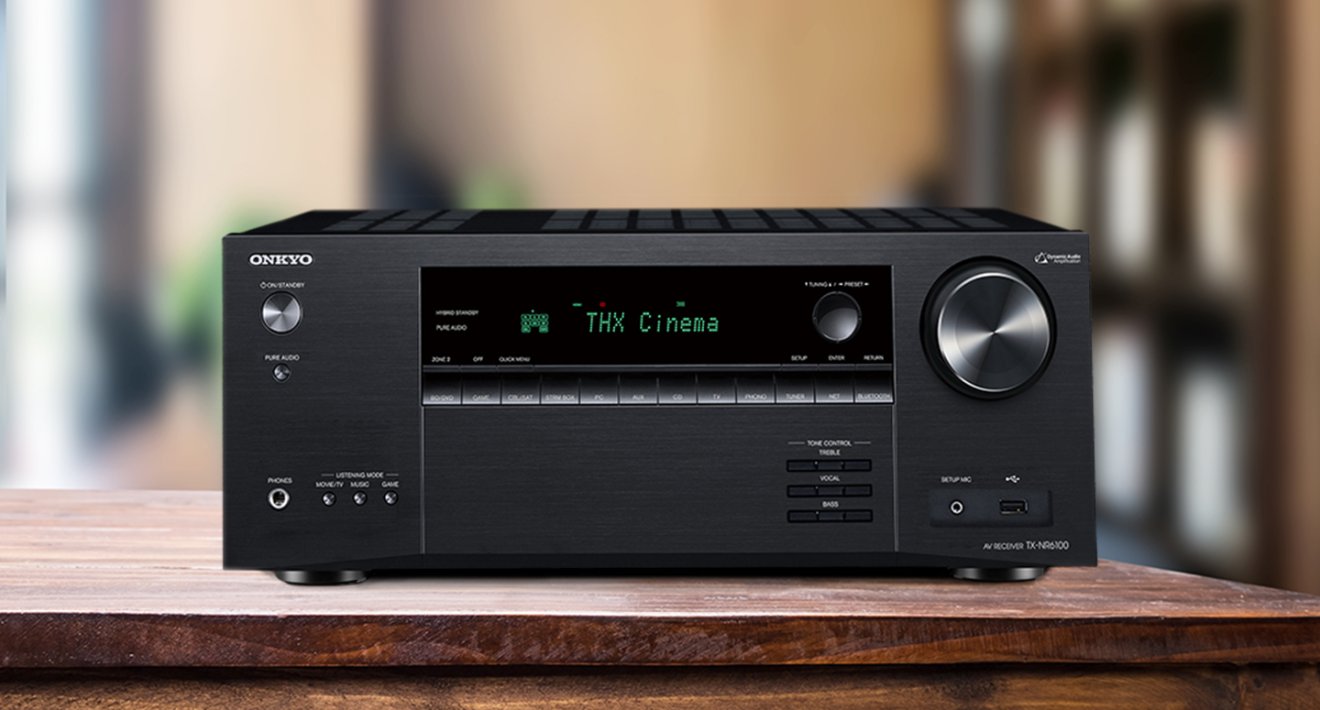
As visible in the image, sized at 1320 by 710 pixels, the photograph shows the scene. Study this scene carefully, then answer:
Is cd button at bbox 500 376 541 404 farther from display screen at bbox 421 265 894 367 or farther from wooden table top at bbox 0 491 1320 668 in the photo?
wooden table top at bbox 0 491 1320 668

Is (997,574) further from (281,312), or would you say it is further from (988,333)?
(281,312)

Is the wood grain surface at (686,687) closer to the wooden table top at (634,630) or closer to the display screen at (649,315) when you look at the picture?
the wooden table top at (634,630)

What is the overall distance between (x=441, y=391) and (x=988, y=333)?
344 millimetres

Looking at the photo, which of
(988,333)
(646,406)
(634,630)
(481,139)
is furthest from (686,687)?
(481,139)

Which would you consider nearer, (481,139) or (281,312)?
Result: (281,312)

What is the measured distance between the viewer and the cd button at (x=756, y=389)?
74cm

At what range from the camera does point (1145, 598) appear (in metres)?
0.73

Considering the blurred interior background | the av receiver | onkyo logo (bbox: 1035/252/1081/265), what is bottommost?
the av receiver

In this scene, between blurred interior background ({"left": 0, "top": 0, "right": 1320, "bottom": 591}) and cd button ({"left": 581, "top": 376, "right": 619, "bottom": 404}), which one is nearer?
cd button ({"left": 581, "top": 376, "right": 619, "bottom": 404})

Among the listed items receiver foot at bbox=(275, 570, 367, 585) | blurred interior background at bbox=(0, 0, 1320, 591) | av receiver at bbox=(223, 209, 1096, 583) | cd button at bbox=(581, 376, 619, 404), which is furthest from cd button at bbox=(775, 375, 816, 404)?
blurred interior background at bbox=(0, 0, 1320, 591)

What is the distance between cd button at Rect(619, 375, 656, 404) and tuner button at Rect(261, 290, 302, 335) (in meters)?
0.21

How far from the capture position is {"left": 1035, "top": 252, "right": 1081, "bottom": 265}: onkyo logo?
2.42ft

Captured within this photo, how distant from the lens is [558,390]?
0.74 metres

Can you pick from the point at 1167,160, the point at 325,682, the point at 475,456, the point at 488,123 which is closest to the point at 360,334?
the point at 475,456
